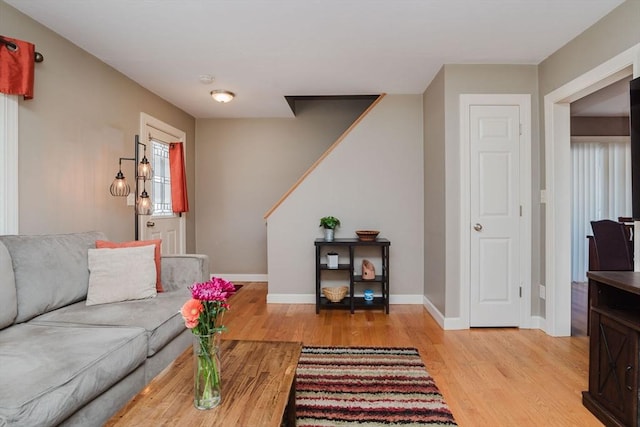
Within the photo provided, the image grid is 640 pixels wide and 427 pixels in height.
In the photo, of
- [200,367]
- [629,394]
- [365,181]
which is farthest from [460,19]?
[200,367]

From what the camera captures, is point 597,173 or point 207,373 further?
point 597,173

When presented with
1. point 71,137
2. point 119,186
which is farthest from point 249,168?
point 71,137

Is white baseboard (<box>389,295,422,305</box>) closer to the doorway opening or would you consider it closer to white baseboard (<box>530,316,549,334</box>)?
white baseboard (<box>530,316,549,334</box>)

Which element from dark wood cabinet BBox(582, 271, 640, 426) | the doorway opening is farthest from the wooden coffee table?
the doorway opening

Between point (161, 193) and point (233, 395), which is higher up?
point (161, 193)

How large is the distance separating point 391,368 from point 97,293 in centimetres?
194

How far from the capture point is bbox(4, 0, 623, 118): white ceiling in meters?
2.23

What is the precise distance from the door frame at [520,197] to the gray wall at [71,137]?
318cm

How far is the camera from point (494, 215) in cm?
312

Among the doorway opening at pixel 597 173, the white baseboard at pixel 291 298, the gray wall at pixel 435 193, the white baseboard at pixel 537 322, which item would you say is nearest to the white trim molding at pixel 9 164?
the white baseboard at pixel 291 298

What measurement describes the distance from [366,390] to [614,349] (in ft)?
4.20

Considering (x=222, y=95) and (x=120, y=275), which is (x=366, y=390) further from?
(x=222, y=95)

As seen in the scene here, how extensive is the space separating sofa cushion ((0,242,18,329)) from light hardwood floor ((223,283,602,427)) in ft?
5.06

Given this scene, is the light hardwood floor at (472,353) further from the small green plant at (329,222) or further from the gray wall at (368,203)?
the small green plant at (329,222)
